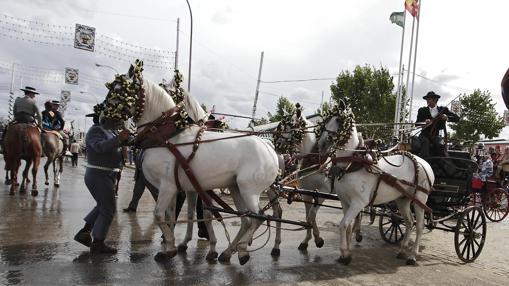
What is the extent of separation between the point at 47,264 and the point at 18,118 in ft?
24.5

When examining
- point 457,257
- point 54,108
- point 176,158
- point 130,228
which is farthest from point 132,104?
point 54,108

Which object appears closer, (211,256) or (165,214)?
(165,214)

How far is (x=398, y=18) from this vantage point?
27.1 m

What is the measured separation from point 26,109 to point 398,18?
2242 cm

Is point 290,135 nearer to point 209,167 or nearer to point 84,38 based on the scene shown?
point 209,167

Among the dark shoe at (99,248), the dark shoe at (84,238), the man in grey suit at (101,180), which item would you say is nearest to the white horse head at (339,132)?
the man in grey suit at (101,180)

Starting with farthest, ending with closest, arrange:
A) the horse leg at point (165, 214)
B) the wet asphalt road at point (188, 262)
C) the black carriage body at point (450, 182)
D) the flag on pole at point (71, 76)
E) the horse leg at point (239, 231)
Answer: the flag on pole at point (71, 76) < the black carriage body at point (450, 182) < the horse leg at point (239, 231) < the horse leg at point (165, 214) < the wet asphalt road at point (188, 262)

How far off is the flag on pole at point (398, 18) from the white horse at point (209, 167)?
23.6 metres

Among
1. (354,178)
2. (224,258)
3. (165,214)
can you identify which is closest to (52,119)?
(165,214)

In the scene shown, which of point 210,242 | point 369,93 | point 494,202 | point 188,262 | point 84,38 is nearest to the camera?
point 188,262

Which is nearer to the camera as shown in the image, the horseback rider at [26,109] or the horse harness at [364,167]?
the horse harness at [364,167]

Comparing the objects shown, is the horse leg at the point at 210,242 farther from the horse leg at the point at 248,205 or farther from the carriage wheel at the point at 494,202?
the carriage wheel at the point at 494,202

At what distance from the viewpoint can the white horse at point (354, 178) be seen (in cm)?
664

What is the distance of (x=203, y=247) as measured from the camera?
24.2ft
